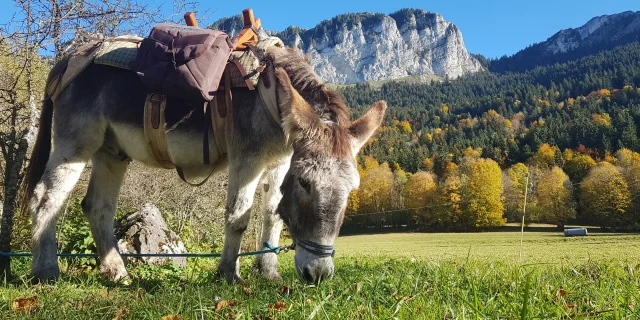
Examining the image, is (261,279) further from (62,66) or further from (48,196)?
(62,66)

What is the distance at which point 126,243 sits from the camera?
670 centimetres

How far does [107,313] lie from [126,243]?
5.13 meters

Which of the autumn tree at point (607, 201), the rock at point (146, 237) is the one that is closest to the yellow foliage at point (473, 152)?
the autumn tree at point (607, 201)

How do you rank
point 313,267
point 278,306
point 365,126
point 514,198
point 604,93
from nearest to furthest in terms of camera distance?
point 278,306, point 313,267, point 365,126, point 514,198, point 604,93

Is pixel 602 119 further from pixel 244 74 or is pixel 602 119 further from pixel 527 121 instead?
pixel 244 74

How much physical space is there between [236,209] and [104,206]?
2006 millimetres

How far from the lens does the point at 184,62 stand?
12.0ft

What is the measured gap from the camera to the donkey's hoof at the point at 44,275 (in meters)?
3.71

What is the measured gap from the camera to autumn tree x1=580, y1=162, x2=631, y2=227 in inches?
1379

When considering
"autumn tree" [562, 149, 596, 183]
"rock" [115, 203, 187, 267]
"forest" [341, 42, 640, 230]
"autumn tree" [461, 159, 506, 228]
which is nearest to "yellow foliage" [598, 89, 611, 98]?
"forest" [341, 42, 640, 230]

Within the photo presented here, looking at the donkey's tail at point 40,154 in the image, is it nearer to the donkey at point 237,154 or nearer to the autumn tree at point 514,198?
the donkey at point 237,154

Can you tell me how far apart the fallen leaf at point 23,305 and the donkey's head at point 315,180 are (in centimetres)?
163

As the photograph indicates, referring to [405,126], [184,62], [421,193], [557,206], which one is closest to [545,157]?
[421,193]

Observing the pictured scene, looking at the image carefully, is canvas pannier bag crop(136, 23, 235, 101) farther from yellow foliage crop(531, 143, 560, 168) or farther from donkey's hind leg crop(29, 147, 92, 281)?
yellow foliage crop(531, 143, 560, 168)
